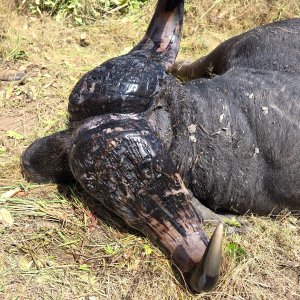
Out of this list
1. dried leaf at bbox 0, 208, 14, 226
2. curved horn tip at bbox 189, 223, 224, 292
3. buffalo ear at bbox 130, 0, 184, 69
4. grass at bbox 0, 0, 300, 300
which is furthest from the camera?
buffalo ear at bbox 130, 0, 184, 69

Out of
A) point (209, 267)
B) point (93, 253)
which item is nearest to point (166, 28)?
point (93, 253)

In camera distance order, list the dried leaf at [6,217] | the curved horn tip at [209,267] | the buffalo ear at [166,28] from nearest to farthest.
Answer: the curved horn tip at [209,267], the dried leaf at [6,217], the buffalo ear at [166,28]

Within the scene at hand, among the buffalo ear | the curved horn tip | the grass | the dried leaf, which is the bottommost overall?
the grass

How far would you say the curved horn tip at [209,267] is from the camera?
6.62 ft

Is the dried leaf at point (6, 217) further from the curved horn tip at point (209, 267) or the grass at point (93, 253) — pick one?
the curved horn tip at point (209, 267)

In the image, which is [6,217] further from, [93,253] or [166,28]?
[166,28]

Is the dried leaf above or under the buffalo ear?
under

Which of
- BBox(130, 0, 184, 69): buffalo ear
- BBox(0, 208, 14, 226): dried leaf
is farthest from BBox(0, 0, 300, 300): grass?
BBox(130, 0, 184, 69): buffalo ear

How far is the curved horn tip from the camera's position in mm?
2018

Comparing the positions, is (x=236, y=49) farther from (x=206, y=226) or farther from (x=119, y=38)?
(x=119, y=38)

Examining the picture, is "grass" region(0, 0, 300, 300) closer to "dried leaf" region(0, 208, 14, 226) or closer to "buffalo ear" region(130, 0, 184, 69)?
"dried leaf" region(0, 208, 14, 226)

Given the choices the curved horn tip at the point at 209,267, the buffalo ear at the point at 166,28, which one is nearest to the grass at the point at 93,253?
the curved horn tip at the point at 209,267

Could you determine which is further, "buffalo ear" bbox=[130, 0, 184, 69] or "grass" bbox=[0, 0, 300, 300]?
"buffalo ear" bbox=[130, 0, 184, 69]

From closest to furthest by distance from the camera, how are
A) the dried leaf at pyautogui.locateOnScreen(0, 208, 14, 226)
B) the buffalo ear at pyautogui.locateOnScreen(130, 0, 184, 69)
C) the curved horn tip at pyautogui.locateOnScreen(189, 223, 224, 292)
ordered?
the curved horn tip at pyautogui.locateOnScreen(189, 223, 224, 292), the dried leaf at pyautogui.locateOnScreen(0, 208, 14, 226), the buffalo ear at pyautogui.locateOnScreen(130, 0, 184, 69)
